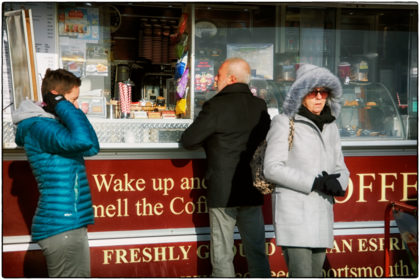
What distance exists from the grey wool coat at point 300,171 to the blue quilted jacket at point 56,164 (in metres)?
1.14

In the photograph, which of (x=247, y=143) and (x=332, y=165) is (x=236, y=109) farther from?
(x=332, y=165)

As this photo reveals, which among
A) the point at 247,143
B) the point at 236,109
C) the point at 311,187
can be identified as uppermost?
the point at 236,109

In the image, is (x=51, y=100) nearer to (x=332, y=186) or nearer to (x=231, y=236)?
(x=231, y=236)

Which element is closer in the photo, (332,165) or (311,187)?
(311,187)

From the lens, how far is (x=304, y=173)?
2615 millimetres

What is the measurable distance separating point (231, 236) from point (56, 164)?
1378mm

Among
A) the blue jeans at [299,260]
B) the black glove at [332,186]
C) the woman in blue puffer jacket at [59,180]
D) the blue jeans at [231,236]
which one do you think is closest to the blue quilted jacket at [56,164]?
the woman in blue puffer jacket at [59,180]

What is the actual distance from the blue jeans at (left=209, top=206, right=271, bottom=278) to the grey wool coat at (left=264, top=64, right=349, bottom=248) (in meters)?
0.67

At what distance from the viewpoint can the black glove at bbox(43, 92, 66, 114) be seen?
2.89 meters

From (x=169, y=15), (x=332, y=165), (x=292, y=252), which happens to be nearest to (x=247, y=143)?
(x=332, y=165)

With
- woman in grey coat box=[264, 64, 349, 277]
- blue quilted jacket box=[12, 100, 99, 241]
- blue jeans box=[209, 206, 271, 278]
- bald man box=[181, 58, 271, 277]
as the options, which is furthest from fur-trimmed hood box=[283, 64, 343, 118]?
blue quilted jacket box=[12, 100, 99, 241]

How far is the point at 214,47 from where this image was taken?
468cm

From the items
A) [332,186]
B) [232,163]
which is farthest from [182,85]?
[332,186]

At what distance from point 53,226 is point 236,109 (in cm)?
146
